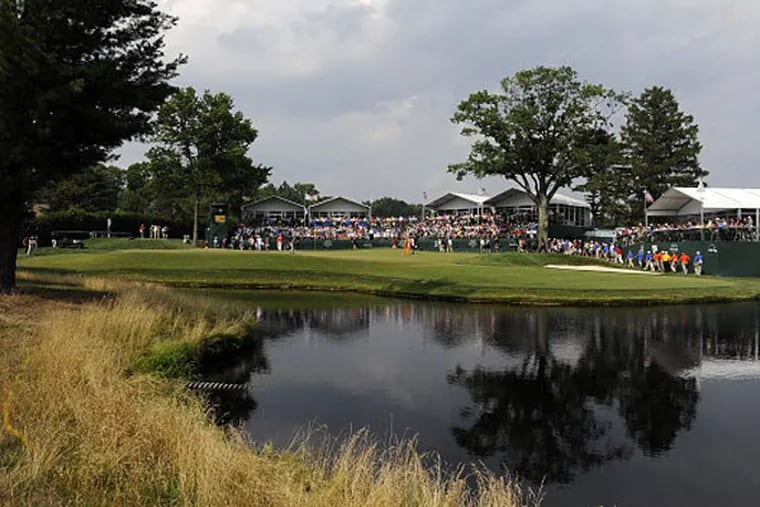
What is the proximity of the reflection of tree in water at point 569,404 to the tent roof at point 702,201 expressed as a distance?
39.3 m

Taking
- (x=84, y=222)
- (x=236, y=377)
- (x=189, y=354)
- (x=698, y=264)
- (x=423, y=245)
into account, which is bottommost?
(x=236, y=377)

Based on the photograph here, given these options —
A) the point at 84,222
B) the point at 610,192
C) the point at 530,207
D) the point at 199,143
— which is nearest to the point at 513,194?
the point at 530,207

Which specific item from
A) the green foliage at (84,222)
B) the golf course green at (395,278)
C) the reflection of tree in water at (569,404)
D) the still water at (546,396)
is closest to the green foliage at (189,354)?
the still water at (546,396)

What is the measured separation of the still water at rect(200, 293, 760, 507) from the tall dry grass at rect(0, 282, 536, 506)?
4.41 ft

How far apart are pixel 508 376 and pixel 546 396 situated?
5.74ft

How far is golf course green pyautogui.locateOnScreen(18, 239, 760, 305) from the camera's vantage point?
3025cm

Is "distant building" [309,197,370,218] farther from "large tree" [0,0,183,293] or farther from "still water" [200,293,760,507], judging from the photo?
"large tree" [0,0,183,293]

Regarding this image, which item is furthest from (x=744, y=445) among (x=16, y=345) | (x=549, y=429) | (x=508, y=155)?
A: (x=508, y=155)

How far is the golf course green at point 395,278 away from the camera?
30.2m

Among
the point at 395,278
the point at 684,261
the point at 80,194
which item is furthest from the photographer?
the point at 80,194

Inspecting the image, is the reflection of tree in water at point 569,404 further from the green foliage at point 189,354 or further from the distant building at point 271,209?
the distant building at point 271,209

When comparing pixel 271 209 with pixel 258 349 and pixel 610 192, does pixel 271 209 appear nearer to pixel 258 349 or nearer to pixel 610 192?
pixel 610 192

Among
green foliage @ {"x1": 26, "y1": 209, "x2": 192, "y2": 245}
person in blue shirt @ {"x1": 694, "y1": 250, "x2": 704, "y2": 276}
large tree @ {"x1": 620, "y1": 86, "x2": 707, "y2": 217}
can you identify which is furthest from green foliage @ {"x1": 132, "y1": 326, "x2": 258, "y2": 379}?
large tree @ {"x1": 620, "y1": 86, "x2": 707, "y2": 217}

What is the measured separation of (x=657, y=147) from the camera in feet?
306
